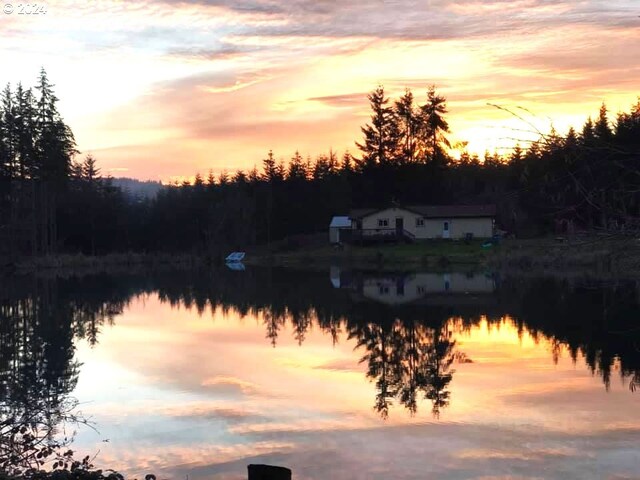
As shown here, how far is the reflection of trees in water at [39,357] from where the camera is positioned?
9102 millimetres

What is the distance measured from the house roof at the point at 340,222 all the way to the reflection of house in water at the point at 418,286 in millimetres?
19870

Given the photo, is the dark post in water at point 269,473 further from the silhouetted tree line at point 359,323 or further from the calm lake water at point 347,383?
the calm lake water at point 347,383

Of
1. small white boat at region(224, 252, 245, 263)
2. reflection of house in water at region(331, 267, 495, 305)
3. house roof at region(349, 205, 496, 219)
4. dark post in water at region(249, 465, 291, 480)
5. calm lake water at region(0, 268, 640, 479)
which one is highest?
house roof at region(349, 205, 496, 219)

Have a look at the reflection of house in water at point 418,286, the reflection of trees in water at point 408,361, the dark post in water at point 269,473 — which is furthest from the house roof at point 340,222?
the dark post in water at point 269,473

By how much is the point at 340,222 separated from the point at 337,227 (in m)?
1.20

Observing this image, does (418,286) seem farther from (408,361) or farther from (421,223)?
(421,223)

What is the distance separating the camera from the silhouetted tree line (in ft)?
45.6

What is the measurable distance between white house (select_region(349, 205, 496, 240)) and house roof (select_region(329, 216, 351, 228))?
2568mm

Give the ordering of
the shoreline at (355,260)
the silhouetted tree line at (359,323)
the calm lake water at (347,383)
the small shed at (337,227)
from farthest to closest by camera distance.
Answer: the small shed at (337,227)
the shoreline at (355,260)
the silhouetted tree line at (359,323)
the calm lake water at (347,383)

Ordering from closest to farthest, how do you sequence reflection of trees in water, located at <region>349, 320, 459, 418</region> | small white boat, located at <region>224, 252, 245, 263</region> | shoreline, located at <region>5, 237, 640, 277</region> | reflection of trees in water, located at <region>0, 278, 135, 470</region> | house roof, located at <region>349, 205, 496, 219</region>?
1. reflection of trees in water, located at <region>0, 278, 135, 470</region>
2. reflection of trees in water, located at <region>349, 320, 459, 418</region>
3. shoreline, located at <region>5, 237, 640, 277</region>
4. house roof, located at <region>349, 205, 496, 219</region>
5. small white boat, located at <region>224, 252, 245, 263</region>

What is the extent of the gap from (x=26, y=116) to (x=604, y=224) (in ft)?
207

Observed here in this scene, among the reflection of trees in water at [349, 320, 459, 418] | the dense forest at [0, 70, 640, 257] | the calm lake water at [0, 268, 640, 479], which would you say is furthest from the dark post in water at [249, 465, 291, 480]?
the dense forest at [0, 70, 640, 257]

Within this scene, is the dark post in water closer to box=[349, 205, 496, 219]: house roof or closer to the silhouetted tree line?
the silhouetted tree line

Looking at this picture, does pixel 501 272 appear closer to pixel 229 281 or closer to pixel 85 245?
pixel 229 281
